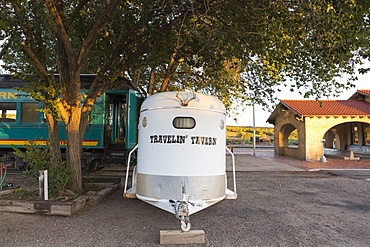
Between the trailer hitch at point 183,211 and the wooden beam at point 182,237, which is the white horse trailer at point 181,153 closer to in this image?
the trailer hitch at point 183,211

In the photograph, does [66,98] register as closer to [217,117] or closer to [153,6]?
[153,6]

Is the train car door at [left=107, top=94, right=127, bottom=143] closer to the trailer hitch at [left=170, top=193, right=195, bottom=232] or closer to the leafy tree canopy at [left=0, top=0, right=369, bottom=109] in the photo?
the leafy tree canopy at [left=0, top=0, right=369, bottom=109]

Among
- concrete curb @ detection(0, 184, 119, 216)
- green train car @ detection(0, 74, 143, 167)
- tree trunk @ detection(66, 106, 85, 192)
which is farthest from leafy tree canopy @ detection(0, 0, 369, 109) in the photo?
concrete curb @ detection(0, 184, 119, 216)

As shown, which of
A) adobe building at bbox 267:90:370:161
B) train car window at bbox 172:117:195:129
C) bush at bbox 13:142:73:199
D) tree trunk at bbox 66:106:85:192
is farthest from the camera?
adobe building at bbox 267:90:370:161

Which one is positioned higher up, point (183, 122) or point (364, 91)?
point (364, 91)

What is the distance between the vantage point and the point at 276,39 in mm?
7008

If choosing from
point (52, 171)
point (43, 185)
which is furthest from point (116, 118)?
point (43, 185)

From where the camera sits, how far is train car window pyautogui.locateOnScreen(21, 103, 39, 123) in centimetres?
1000

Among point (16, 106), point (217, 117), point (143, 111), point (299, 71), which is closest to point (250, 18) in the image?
point (299, 71)

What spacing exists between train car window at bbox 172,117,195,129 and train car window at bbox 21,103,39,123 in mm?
7700

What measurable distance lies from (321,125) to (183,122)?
14269 mm

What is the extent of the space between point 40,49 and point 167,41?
330 cm

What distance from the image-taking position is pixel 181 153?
443cm

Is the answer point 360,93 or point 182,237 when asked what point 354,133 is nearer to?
point 360,93
